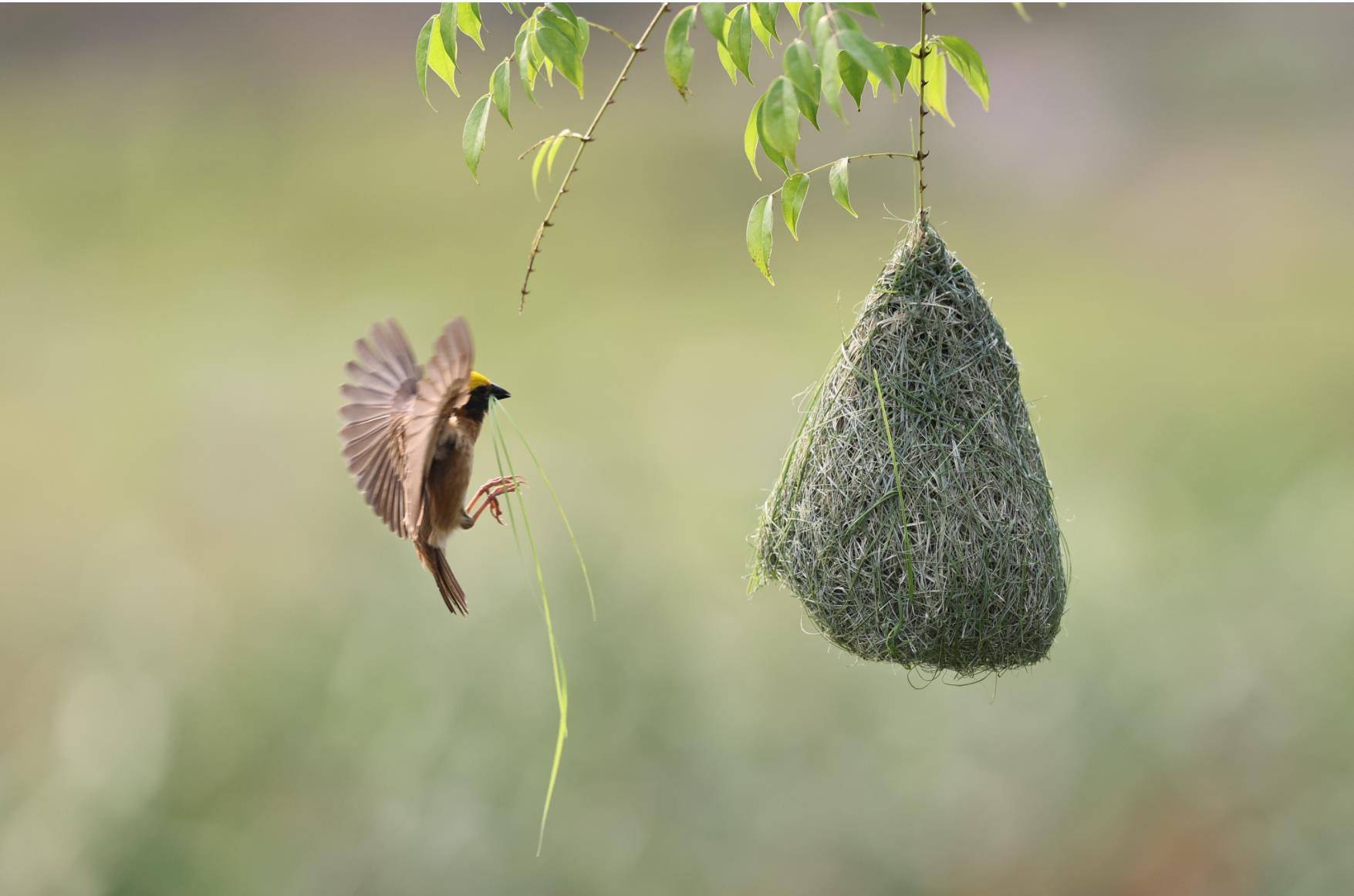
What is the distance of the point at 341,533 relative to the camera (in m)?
4.04

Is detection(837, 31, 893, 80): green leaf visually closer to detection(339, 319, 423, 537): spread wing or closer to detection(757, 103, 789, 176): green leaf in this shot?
detection(757, 103, 789, 176): green leaf

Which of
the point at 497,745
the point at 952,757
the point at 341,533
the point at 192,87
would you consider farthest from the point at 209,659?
the point at 192,87

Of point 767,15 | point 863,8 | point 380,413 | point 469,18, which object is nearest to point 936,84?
point 767,15

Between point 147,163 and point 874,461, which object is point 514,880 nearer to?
point 874,461

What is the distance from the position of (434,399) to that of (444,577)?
0.48 m

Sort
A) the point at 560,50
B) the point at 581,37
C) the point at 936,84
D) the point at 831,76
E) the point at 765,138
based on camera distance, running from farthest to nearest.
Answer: the point at 936,84
the point at 581,37
the point at 560,50
the point at 765,138
the point at 831,76

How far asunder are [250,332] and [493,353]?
3.65 feet

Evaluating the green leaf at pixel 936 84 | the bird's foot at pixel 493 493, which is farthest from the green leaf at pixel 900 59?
the bird's foot at pixel 493 493

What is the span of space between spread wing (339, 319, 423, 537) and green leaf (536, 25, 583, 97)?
0.38 metres

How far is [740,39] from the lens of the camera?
135 centimetres

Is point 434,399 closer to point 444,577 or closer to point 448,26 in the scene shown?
point 444,577

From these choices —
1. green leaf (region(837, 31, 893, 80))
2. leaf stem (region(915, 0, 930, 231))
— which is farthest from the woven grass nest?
green leaf (region(837, 31, 893, 80))

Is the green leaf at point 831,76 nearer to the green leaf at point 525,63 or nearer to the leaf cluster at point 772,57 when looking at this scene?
the leaf cluster at point 772,57

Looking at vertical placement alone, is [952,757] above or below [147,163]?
below
